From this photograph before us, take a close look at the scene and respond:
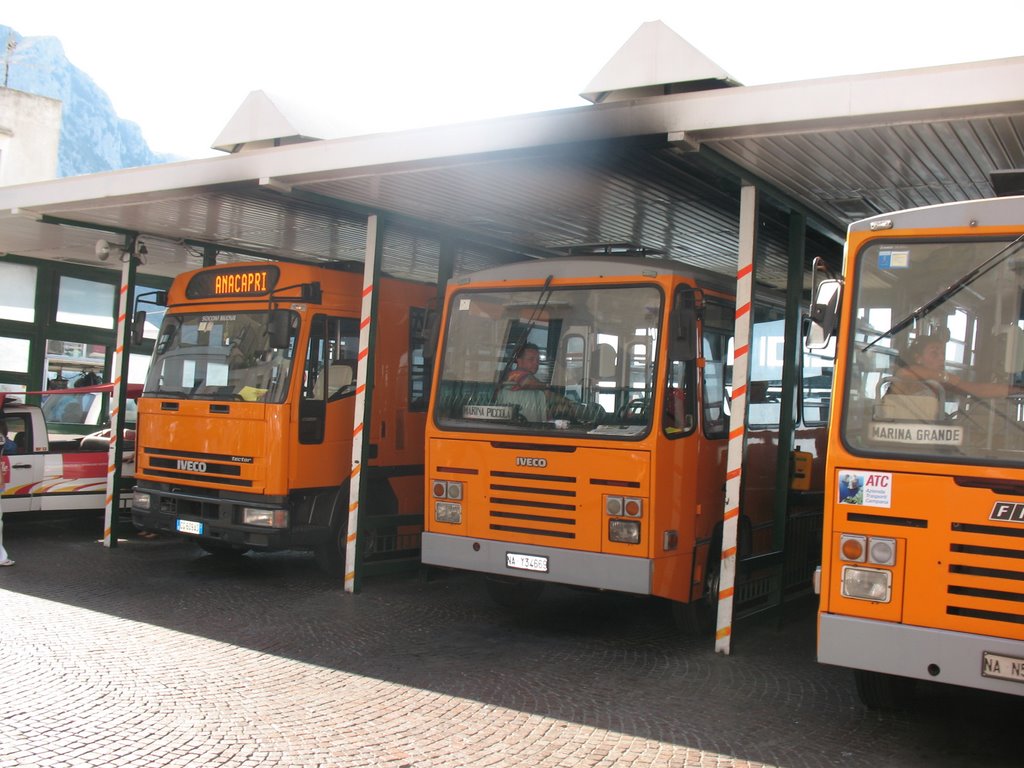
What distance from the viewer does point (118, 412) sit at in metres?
11.5

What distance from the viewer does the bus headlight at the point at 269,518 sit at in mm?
9266

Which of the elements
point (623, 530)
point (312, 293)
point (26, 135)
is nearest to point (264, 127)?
point (312, 293)

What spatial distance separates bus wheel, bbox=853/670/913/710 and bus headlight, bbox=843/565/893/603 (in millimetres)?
895

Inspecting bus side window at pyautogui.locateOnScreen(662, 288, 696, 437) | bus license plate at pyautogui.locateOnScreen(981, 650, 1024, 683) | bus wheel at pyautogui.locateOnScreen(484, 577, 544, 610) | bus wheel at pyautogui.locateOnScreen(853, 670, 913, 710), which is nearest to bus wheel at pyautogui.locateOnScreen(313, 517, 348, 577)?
bus wheel at pyautogui.locateOnScreen(484, 577, 544, 610)

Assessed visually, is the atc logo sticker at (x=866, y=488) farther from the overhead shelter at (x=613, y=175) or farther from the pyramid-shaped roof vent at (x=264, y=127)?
the pyramid-shaped roof vent at (x=264, y=127)

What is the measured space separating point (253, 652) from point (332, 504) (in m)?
2.79

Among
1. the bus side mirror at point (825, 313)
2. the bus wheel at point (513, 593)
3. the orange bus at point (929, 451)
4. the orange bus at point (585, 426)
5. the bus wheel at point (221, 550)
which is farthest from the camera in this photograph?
the bus wheel at point (221, 550)

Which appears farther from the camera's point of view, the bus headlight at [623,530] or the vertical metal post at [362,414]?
the vertical metal post at [362,414]

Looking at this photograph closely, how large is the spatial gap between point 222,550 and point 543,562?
5082 millimetres

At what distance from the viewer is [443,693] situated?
6387 millimetres

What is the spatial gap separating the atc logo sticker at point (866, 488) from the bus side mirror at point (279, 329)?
18.6 feet

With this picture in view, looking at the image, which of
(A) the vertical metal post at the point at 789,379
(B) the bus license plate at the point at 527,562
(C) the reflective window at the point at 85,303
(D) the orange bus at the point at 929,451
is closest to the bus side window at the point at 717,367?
(A) the vertical metal post at the point at 789,379

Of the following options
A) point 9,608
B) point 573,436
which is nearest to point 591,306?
point 573,436

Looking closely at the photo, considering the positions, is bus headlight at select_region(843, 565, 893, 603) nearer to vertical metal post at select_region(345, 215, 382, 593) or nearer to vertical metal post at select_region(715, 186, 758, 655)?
vertical metal post at select_region(715, 186, 758, 655)
